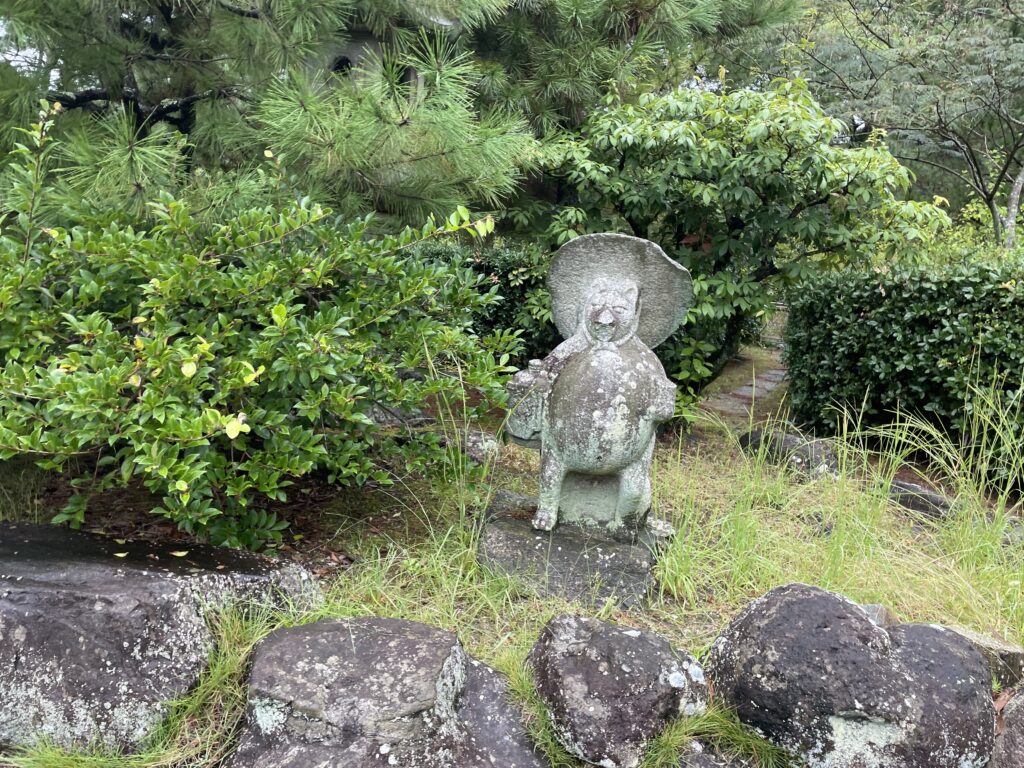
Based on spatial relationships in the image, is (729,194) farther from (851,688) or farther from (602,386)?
(851,688)

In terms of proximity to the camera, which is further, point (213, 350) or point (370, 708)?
point (213, 350)

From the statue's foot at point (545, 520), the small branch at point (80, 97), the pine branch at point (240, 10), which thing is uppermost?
the pine branch at point (240, 10)

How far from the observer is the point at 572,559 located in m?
2.53

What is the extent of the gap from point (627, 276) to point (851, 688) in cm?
159

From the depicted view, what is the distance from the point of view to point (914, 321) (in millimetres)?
4547

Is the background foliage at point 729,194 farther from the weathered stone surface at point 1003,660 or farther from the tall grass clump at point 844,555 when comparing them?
the weathered stone surface at point 1003,660

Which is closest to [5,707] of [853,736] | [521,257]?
[853,736]

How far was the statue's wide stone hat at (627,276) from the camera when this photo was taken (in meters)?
2.73

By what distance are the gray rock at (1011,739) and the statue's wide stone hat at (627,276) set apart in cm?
155

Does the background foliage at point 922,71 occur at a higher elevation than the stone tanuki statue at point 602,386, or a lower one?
higher

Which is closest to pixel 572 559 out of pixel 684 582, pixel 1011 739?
pixel 684 582

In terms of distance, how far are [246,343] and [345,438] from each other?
0.48 metres

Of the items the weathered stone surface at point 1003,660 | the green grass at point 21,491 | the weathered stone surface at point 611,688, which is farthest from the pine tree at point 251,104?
the weathered stone surface at point 1003,660

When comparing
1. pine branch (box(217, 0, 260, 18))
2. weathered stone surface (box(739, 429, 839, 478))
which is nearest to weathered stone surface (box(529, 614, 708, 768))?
weathered stone surface (box(739, 429, 839, 478))
